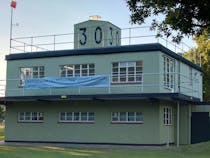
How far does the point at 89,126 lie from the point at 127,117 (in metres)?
2.79

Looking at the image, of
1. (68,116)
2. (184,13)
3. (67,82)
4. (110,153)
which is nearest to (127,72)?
(67,82)

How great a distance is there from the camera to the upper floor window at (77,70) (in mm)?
30922

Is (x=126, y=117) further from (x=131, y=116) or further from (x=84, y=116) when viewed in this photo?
(x=84, y=116)

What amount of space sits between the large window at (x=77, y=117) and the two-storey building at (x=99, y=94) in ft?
0.22

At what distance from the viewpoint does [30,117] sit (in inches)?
1289

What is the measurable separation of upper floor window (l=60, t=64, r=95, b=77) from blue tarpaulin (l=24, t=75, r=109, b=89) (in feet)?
3.19

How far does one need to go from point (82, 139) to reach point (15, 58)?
26.8ft

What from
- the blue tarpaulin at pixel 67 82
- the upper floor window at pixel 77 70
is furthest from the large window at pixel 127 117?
the upper floor window at pixel 77 70

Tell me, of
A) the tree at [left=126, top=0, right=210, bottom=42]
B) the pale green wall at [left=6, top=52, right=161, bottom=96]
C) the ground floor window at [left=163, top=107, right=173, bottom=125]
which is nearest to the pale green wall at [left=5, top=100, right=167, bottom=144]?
the pale green wall at [left=6, top=52, right=161, bottom=96]

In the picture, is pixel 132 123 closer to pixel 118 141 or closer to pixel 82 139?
pixel 118 141

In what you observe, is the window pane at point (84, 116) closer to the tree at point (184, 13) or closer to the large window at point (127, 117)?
the large window at point (127, 117)

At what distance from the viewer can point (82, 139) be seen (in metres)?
30.6

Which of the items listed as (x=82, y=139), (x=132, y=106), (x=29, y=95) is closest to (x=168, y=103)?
(x=132, y=106)

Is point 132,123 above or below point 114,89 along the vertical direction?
below
